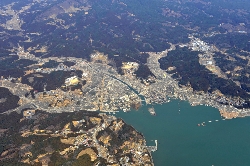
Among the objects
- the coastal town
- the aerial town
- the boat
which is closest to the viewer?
the aerial town

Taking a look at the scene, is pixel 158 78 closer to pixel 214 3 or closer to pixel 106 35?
pixel 106 35

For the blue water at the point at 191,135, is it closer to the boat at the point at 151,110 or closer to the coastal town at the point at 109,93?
the boat at the point at 151,110

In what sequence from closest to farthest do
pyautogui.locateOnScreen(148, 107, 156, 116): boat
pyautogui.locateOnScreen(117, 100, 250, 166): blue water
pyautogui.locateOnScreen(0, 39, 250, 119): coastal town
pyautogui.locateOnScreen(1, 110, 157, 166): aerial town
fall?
pyautogui.locateOnScreen(1, 110, 157, 166): aerial town
pyautogui.locateOnScreen(117, 100, 250, 166): blue water
pyautogui.locateOnScreen(148, 107, 156, 116): boat
pyautogui.locateOnScreen(0, 39, 250, 119): coastal town

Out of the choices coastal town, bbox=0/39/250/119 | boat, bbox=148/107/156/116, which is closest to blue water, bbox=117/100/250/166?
boat, bbox=148/107/156/116

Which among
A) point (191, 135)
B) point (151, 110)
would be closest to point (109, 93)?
point (151, 110)

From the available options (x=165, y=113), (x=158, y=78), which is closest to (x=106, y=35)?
(x=158, y=78)

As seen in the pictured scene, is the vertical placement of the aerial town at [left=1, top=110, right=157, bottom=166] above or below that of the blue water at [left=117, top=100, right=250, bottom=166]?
above

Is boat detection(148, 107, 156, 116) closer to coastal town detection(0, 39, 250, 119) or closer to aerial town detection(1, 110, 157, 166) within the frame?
coastal town detection(0, 39, 250, 119)

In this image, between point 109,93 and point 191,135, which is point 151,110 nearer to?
point 191,135

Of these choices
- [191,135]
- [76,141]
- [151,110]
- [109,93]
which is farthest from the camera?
[109,93]
